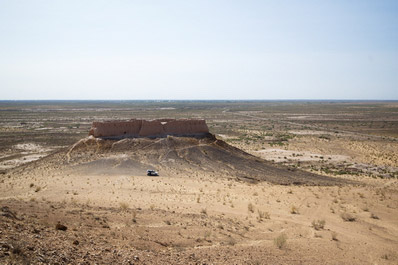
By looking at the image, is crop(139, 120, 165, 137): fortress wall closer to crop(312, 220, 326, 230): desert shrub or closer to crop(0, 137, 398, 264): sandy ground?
crop(0, 137, 398, 264): sandy ground

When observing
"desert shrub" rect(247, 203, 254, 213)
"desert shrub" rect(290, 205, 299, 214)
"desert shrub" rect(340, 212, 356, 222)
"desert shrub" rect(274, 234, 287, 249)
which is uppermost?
"desert shrub" rect(274, 234, 287, 249)

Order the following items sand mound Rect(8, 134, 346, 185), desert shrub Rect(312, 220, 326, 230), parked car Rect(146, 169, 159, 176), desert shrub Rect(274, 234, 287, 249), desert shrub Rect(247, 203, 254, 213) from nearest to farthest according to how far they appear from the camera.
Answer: desert shrub Rect(274, 234, 287, 249) → desert shrub Rect(312, 220, 326, 230) → desert shrub Rect(247, 203, 254, 213) → parked car Rect(146, 169, 159, 176) → sand mound Rect(8, 134, 346, 185)

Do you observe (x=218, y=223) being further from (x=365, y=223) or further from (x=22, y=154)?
(x=22, y=154)

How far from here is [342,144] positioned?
49812mm

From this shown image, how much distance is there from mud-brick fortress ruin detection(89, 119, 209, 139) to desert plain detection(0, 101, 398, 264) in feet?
4.43

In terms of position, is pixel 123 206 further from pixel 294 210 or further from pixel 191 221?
pixel 294 210

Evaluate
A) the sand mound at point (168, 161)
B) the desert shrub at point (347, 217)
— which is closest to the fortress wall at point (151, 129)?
the sand mound at point (168, 161)

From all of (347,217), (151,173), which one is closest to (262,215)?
(347,217)

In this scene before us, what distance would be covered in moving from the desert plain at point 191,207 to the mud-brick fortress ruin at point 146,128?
1351 millimetres

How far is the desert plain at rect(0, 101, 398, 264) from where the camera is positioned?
9.67m

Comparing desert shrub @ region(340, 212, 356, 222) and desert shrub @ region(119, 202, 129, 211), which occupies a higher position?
desert shrub @ region(119, 202, 129, 211)

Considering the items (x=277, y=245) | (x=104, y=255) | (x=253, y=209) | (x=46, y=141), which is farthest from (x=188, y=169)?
(x=46, y=141)

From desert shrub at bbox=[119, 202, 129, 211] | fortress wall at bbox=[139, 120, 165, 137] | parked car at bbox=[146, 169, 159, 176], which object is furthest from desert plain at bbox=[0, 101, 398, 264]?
fortress wall at bbox=[139, 120, 165, 137]

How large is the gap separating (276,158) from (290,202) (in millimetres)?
19610
